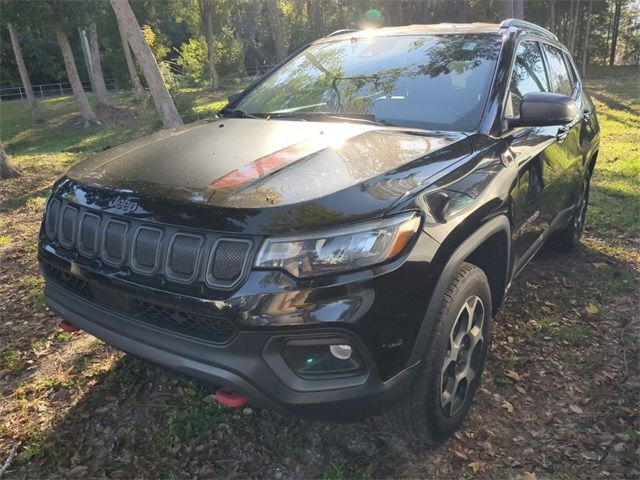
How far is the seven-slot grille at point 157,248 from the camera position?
1901mm

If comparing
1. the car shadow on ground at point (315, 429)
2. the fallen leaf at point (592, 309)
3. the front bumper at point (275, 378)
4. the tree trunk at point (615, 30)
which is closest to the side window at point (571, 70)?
the fallen leaf at point (592, 309)

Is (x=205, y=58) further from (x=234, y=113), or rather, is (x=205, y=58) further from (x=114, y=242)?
(x=114, y=242)

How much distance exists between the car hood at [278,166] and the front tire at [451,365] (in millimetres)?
541

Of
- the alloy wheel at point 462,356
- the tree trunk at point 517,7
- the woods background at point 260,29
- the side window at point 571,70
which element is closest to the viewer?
the alloy wheel at point 462,356

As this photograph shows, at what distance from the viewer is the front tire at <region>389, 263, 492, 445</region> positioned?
2148 millimetres

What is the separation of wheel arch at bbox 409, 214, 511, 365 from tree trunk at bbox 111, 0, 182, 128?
7828mm

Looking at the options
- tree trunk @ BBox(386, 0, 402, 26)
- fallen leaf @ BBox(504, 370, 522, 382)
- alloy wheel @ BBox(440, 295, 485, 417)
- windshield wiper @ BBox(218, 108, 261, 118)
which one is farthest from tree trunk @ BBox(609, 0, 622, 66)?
alloy wheel @ BBox(440, 295, 485, 417)

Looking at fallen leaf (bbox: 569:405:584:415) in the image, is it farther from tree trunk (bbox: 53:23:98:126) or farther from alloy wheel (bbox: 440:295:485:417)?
tree trunk (bbox: 53:23:98:126)

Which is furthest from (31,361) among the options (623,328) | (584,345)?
(623,328)

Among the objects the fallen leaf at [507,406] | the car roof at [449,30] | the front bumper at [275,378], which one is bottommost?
the fallen leaf at [507,406]

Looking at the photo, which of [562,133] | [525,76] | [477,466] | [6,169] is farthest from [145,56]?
[477,466]

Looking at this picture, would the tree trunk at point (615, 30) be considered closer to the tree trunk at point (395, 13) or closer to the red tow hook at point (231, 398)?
the tree trunk at point (395, 13)

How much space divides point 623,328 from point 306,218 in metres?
2.79

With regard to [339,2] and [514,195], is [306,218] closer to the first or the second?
[514,195]
